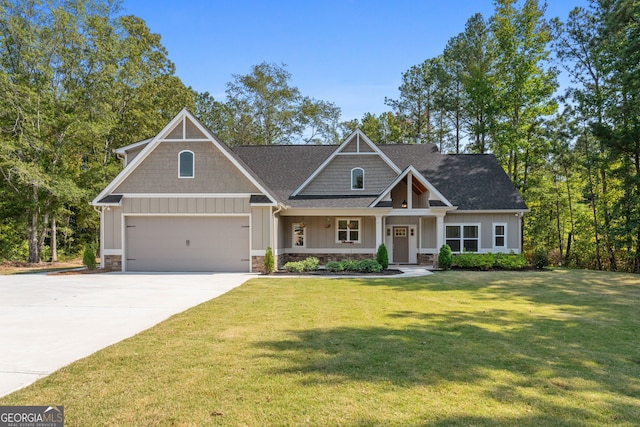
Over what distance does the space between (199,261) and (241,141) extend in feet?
64.5

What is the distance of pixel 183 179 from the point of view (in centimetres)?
1593

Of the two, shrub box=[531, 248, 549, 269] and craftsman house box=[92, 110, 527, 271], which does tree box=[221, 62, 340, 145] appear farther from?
shrub box=[531, 248, 549, 269]

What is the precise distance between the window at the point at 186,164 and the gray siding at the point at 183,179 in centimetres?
13

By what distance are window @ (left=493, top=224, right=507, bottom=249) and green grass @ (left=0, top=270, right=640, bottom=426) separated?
34.6 feet

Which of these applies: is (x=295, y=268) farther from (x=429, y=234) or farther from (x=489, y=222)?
(x=489, y=222)

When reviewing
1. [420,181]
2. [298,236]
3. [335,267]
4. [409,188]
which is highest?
[420,181]

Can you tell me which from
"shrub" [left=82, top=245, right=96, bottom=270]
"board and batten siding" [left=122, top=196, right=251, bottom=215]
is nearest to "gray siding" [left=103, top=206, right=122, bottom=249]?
"board and batten siding" [left=122, top=196, right=251, bottom=215]

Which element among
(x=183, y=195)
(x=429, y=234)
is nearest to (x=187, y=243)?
(x=183, y=195)

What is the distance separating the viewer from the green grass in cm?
344

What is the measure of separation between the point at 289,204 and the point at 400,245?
5.88 meters

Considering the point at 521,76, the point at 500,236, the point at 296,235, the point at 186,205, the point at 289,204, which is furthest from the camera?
the point at 521,76

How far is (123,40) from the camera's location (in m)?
23.9

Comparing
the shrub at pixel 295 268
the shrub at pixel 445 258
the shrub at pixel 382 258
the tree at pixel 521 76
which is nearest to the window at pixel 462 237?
the shrub at pixel 445 258

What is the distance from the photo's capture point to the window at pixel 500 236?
18.8 m
